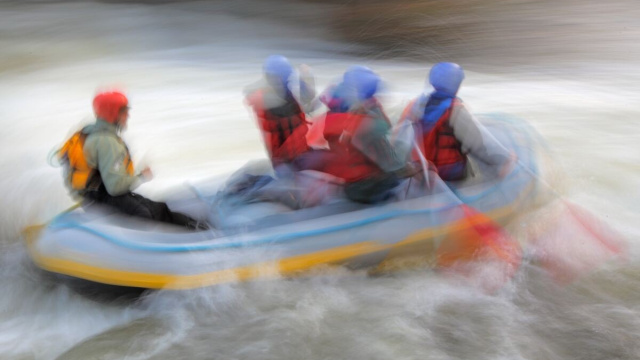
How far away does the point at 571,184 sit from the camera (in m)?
5.89

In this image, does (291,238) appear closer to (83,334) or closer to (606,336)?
(83,334)

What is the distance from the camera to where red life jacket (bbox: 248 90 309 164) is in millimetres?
4203

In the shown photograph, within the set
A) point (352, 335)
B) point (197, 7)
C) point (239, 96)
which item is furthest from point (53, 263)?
point (197, 7)

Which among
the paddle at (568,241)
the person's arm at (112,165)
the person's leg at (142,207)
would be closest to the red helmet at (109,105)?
the person's arm at (112,165)

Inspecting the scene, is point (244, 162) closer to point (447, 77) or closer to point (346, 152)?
point (346, 152)

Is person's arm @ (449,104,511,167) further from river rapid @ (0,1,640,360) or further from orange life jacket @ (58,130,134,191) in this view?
orange life jacket @ (58,130,134,191)

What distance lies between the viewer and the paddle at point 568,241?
4508 mm

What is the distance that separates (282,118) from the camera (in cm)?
423

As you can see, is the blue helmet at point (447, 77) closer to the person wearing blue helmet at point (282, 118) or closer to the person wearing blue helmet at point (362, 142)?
the person wearing blue helmet at point (362, 142)

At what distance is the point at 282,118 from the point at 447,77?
3.48 feet

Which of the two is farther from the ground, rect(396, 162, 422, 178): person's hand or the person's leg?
rect(396, 162, 422, 178): person's hand

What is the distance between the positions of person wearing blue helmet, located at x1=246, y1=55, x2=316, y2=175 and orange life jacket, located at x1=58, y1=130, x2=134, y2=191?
3.16 ft

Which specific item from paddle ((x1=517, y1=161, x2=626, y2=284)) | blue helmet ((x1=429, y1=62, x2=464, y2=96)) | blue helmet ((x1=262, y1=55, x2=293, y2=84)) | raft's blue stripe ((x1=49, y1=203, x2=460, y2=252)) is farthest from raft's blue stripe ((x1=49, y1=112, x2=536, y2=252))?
blue helmet ((x1=262, y1=55, x2=293, y2=84))

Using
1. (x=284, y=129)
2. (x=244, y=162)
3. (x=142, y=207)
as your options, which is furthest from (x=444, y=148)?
(x=244, y=162)
